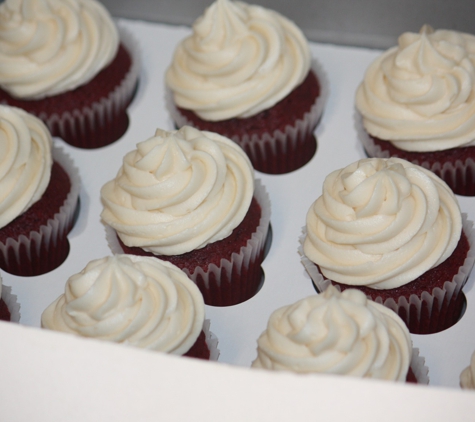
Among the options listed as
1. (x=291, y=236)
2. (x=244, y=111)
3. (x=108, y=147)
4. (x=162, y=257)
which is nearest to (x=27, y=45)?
(x=108, y=147)

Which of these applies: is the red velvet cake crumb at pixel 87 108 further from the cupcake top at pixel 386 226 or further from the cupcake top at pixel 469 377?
the cupcake top at pixel 469 377

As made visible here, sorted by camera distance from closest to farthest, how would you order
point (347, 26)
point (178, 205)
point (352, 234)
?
point (352, 234) < point (178, 205) < point (347, 26)

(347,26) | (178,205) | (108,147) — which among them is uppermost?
(347,26)

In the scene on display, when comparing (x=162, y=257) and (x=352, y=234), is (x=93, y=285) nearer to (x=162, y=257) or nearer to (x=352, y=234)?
(x=162, y=257)

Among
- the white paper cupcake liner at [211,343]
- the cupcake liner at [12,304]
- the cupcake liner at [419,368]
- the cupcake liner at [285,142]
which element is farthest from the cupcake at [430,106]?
the cupcake liner at [12,304]

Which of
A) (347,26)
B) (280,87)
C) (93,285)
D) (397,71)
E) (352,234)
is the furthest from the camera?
(347,26)

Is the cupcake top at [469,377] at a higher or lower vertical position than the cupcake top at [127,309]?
higher

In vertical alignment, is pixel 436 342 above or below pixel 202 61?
below
